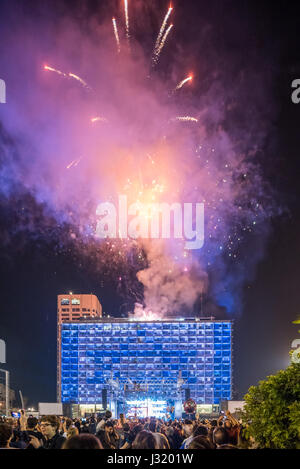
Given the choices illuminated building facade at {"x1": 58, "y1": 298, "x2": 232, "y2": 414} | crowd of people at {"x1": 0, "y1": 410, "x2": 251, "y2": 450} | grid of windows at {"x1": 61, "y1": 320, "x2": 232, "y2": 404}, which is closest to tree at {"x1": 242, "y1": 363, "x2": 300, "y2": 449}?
crowd of people at {"x1": 0, "y1": 410, "x2": 251, "y2": 450}

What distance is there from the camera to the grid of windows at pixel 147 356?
94.4m

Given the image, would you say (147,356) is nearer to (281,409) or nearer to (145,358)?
(145,358)

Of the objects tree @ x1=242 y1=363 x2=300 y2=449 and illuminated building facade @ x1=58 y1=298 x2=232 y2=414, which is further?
illuminated building facade @ x1=58 y1=298 x2=232 y2=414

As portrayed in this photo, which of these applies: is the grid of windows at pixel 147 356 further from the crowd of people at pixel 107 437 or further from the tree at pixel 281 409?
the tree at pixel 281 409

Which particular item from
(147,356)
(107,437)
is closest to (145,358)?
(147,356)

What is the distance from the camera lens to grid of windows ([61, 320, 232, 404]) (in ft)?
310

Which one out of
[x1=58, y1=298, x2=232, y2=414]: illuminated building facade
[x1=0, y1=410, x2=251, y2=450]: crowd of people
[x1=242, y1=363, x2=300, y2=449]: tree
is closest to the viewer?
[x1=0, y1=410, x2=251, y2=450]: crowd of people

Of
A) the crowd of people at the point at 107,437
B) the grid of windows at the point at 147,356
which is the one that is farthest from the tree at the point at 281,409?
the grid of windows at the point at 147,356

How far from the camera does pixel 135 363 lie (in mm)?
97062

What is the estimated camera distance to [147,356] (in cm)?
9712

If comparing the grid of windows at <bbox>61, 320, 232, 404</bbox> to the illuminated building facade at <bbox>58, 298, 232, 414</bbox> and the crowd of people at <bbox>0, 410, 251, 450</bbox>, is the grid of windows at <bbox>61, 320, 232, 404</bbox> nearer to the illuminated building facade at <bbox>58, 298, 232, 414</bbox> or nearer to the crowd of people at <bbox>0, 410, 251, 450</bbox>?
the illuminated building facade at <bbox>58, 298, 232, 414</bbox>

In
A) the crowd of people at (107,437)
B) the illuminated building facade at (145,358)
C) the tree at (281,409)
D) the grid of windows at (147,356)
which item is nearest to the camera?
the crowd of people at (107,437)

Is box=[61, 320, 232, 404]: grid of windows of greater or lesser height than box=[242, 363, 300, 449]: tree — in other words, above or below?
below
